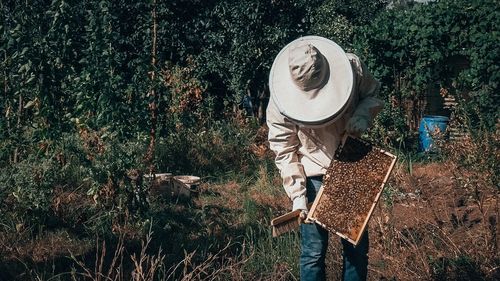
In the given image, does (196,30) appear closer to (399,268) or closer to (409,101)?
(409,101)

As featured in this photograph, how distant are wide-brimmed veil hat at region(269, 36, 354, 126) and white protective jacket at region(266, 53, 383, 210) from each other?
14 centimetres

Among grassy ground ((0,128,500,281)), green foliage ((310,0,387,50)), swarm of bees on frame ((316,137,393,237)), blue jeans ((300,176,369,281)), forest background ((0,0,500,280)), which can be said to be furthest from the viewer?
green foliage ((310,0,387,50))

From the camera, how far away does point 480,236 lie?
404cm

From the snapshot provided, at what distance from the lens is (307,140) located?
3412 millimetres

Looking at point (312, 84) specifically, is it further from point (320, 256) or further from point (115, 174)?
point (115, 174)

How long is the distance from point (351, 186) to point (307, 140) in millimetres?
347

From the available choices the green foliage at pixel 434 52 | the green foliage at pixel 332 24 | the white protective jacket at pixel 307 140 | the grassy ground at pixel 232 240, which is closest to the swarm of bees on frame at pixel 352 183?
the white protective jacket at pixel 307 140

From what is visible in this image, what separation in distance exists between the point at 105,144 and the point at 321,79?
2.38 metres

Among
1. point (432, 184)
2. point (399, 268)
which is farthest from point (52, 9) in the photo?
point (432, 184)

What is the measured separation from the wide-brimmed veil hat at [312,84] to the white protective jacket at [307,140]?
0.14 m

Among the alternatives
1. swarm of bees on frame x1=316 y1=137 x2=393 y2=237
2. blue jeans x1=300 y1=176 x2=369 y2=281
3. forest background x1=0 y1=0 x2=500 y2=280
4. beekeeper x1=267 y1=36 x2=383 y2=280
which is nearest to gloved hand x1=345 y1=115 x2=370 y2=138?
beekeeper x1=267 y1=36 x2=383 y2=280

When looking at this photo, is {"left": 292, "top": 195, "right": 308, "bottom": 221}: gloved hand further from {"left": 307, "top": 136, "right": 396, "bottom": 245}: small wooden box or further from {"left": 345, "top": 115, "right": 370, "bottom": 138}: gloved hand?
{"left": 345, "top": 115, "right": 370, "bottom": 138}: gloved hand

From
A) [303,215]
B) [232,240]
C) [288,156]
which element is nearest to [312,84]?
[288,156]

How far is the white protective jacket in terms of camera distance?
335 cm
